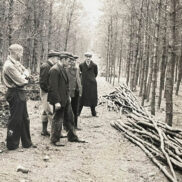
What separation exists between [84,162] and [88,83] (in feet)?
15.2

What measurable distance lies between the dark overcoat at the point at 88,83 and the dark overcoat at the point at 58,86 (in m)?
3.38

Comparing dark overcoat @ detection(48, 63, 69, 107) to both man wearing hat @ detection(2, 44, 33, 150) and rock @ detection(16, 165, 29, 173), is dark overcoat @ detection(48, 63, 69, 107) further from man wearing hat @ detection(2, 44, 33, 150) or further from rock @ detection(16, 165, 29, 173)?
rock @ detection(16, 165, 29, 173)

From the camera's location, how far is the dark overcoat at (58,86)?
677cm

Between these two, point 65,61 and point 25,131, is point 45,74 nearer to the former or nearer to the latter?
point 65,61

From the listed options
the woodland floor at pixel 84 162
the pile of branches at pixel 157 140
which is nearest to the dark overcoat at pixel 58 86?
the woodland floor at pixel 84 162

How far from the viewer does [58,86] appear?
6891 mm

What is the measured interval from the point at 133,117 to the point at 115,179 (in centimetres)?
354

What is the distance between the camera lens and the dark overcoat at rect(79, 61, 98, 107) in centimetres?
1041

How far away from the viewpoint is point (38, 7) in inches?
918

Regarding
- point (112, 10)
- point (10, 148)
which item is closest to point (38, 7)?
point (112, 10)

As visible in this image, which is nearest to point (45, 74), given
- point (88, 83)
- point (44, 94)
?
point (44, 94)

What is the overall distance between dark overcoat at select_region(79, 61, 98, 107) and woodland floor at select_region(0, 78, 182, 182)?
2.20 metres

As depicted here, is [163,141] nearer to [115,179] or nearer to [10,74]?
[115,179]

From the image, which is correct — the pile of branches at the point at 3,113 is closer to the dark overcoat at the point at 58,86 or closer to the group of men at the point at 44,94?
the group of men at the point at 44,94
